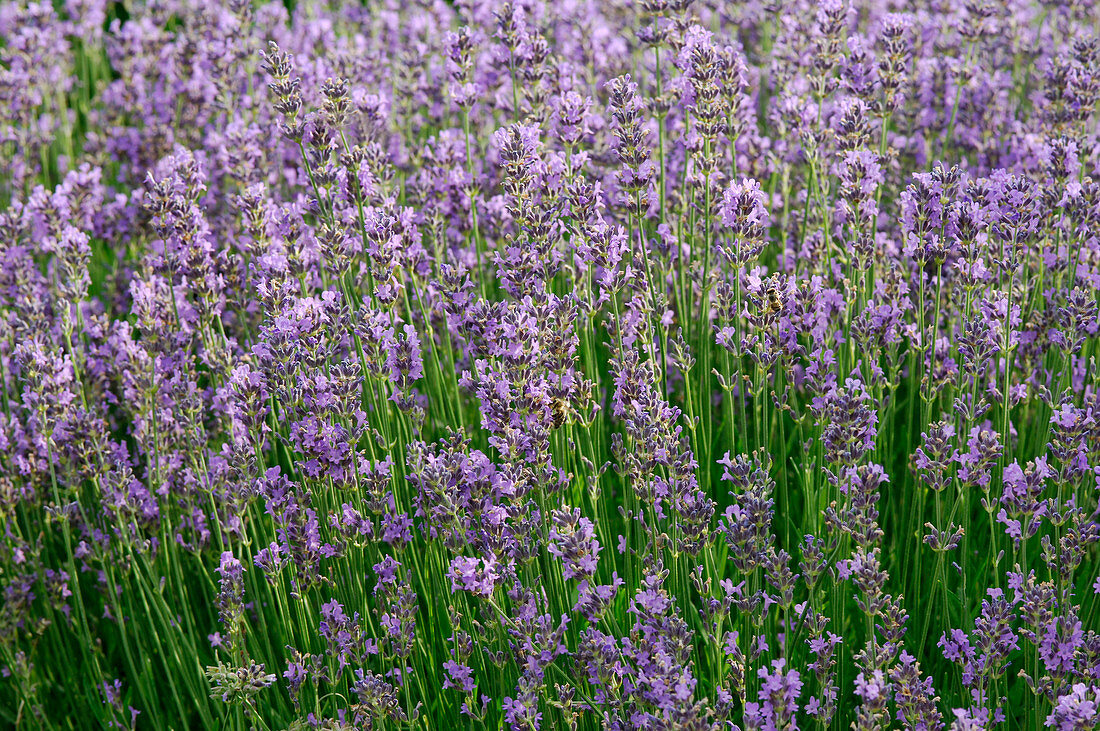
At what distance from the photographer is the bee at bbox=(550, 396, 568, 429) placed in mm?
2492

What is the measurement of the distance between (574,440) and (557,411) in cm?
62

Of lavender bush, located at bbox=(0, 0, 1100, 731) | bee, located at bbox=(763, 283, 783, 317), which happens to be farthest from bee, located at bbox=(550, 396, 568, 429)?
bee, located at bbox=(763, 283, 783, 317)

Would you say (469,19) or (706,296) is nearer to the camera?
(706,296)

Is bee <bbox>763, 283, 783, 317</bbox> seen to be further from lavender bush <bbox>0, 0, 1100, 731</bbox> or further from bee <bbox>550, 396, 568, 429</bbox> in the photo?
bee <bbox>550, 396, 568, 429</bbox>

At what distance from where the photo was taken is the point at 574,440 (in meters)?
3.11

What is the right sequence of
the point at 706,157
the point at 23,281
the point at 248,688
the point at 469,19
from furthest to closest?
the point at 469,19, the point at 23,281, the point at 706,157, the point at 248,688

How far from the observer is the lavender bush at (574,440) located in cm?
233

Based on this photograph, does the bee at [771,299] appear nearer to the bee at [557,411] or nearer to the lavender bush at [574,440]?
the lavender bush at [574,440]

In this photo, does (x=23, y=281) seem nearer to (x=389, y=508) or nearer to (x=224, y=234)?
(x=224, y=234)

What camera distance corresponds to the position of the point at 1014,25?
5.12 metres

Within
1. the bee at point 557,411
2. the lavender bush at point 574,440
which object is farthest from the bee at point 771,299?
the bee at point 557,411

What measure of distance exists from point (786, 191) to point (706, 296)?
3.44 ft

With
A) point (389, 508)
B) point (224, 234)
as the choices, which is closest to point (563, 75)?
point (224, 234)

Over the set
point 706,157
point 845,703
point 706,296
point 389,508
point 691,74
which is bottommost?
point 845,703
